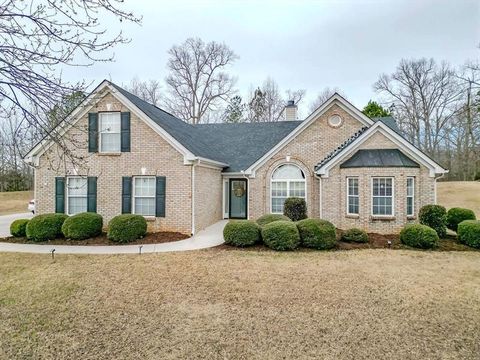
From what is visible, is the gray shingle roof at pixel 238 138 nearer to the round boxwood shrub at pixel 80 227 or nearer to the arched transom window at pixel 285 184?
the arched transom window at pixel 285 184

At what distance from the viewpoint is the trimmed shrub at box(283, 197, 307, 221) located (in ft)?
47.2

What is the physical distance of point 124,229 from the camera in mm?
11703

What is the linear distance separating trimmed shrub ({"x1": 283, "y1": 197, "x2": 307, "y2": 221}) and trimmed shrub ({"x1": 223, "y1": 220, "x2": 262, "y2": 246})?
3516 mm

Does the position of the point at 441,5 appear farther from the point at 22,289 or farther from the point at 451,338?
the point at 22,289

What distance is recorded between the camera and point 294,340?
16.2ft

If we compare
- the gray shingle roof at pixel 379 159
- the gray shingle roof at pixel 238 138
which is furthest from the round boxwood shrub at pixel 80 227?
the gray shingle roof at pixel 379 159

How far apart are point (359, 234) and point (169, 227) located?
294 inches

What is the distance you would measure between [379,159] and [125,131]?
10759 mm

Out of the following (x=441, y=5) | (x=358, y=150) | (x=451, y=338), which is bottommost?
(x=451, y=338)

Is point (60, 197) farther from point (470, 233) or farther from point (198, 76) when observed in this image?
point (198, 76)

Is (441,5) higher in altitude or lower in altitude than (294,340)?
higher

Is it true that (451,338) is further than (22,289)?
No

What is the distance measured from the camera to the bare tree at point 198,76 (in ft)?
127

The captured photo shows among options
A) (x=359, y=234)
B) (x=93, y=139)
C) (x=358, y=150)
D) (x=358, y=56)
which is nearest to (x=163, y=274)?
(x=359, y=234)
